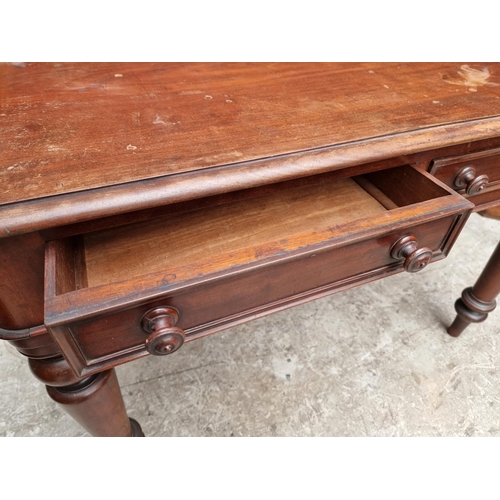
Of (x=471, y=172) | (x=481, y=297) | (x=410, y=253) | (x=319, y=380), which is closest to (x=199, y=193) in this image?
(x=410, y=253)

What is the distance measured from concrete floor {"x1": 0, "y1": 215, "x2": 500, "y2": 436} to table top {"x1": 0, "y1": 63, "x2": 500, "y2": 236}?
0.60 meters

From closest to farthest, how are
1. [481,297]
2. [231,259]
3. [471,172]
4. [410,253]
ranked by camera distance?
[231,259] → [410,253] → [471,172] → [481,297]

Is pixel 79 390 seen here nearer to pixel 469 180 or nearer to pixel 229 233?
pixel 229 233

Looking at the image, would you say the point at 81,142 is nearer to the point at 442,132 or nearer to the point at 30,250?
the point at 30,250

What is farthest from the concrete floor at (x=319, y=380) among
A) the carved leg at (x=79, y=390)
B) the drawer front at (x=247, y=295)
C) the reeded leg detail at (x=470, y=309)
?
the drawer front at (x=247, y=295)

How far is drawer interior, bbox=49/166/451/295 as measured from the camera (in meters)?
0.39

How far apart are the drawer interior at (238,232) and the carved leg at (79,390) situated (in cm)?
11

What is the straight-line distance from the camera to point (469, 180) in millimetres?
610

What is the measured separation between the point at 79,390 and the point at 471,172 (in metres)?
0.64

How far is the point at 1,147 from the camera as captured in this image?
1.39 ft

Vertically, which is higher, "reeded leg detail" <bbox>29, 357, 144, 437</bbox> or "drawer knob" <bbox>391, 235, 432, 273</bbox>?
"drawer knob" <bbox>391, 235, 432, 273</bbox>

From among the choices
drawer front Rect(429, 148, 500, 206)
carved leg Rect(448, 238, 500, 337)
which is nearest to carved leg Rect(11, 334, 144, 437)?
drawer front Rect(429, 148, 500, 206)

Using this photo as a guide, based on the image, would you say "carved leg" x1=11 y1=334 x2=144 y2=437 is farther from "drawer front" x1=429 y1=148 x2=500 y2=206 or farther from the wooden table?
"drawer front" x1=429 y1=148 x2=500 y2=206

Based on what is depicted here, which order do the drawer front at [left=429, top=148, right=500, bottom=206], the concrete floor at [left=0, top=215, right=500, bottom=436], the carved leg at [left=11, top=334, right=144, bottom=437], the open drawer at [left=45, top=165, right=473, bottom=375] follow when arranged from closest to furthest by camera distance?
the open drawer at [left=45, top=165, right=473, bottom=375] < the carved leg at [left=11, top=334, right=144, bottom=437] < the drawer front at [left=429, top=148, right=500, bottom=206] < the concrete floor at [left=0, top=215, right=500, bottom=436]
